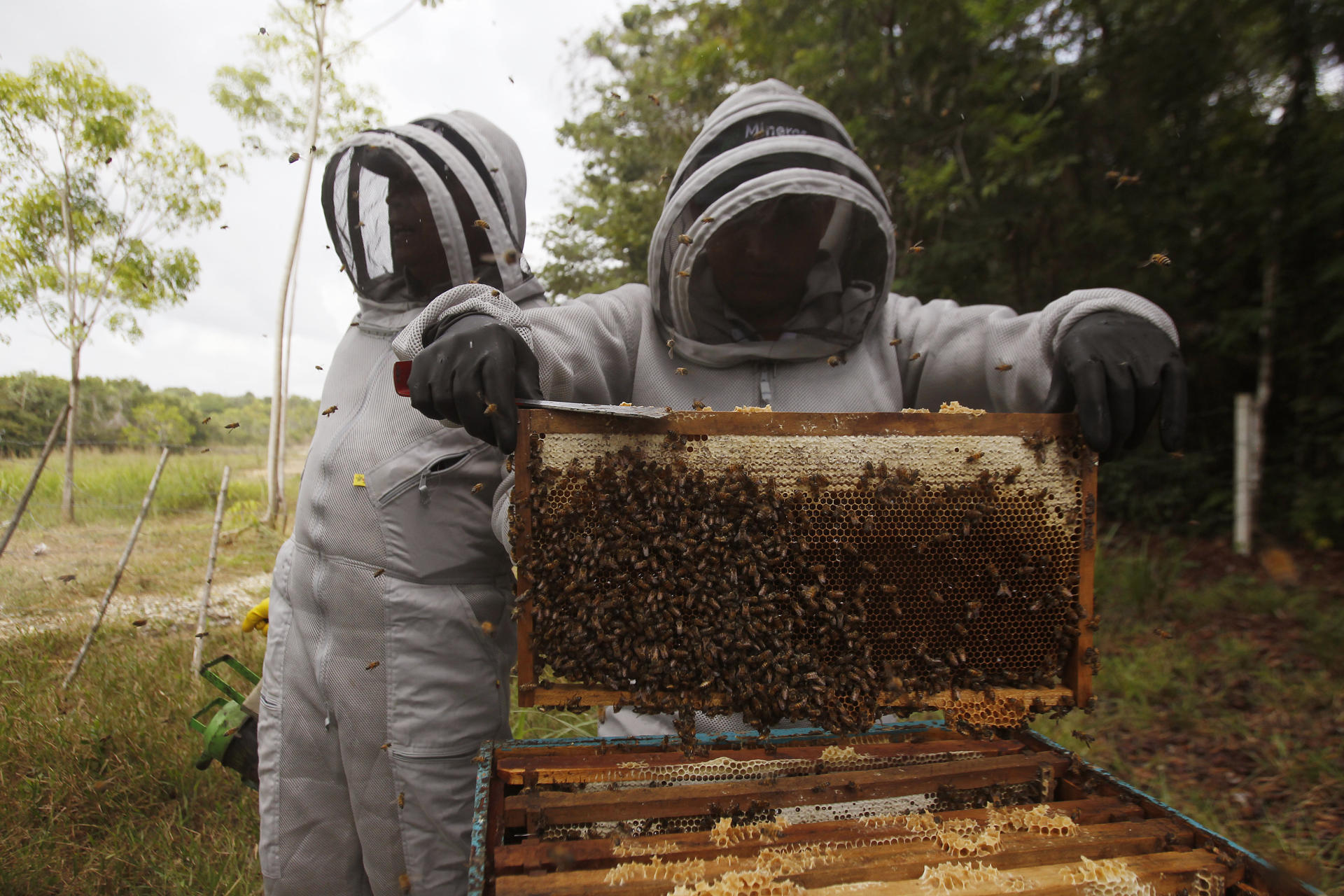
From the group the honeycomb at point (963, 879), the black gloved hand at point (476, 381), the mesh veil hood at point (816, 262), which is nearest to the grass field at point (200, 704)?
the honeycomb at point (963, 879)

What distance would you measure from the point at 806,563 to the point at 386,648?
4.82ft

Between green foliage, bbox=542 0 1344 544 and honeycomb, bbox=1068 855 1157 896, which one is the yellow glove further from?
green foliage, bbox=542 0 1344 544

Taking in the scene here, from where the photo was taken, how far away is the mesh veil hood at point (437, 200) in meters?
2.56

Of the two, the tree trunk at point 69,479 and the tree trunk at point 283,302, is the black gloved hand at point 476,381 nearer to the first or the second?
the tree trunk at point 69,479

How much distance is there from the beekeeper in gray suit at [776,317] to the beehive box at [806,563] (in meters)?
0.28

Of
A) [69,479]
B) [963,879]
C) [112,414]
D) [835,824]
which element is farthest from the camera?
[112,414]

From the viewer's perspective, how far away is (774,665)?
1.71m

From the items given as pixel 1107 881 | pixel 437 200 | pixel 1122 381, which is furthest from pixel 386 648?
pixel 1122 381

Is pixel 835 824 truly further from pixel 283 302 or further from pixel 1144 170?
pixel 283 302

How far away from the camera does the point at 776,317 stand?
2332 mm

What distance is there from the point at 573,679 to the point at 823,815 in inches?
27.8

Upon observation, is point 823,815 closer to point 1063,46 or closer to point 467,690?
point 467,690

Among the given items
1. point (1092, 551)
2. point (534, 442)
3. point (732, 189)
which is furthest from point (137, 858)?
point (1092, 551)

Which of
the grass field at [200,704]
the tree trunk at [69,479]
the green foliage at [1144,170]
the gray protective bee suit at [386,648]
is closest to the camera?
the gray protective bee suit at [386,648]
